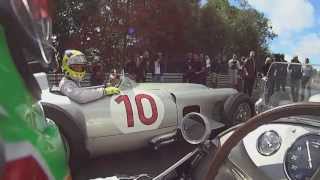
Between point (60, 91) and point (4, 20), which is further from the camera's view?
point (60, 91)

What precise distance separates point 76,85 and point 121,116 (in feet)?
2.43

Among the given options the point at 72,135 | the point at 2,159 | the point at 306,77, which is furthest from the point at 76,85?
A: the point at 2,159

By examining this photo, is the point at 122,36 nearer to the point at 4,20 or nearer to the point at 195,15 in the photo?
the point at 195,15

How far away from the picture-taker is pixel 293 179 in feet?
11.0

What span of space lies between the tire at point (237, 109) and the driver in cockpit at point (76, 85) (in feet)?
7.46

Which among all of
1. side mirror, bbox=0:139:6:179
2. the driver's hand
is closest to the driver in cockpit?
the driver's hand

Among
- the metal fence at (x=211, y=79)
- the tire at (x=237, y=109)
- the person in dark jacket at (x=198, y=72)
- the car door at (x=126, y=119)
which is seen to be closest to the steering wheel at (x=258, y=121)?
the car door at (x=126, y=119)

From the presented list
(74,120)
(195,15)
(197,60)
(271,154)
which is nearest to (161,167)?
(74,120)

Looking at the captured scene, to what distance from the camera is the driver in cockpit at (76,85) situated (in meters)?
8.05

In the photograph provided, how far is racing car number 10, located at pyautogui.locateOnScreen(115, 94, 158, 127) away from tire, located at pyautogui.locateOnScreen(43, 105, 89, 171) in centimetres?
87

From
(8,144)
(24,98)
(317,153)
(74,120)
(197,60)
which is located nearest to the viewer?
(8,144)

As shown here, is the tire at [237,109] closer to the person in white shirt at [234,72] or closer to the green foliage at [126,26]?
the person in white shirt at [234,72]

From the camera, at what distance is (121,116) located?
8.22 m

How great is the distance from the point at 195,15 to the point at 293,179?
116ft
